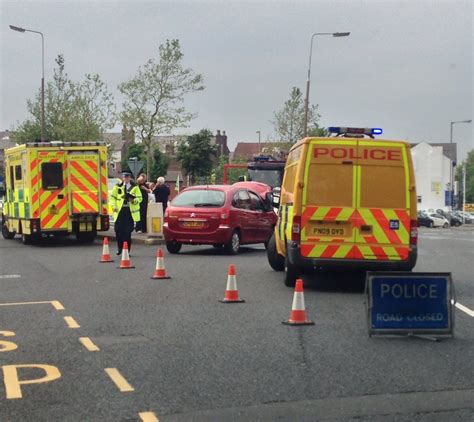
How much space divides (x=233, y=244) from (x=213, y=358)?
11.7 meters

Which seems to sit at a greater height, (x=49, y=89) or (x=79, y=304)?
(x=49, y=89)

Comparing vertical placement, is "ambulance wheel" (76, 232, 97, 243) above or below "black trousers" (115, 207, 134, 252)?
below

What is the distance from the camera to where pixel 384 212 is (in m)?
12.4

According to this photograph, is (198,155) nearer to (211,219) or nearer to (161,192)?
(161,192)

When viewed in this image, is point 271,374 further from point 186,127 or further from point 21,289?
point 186,127

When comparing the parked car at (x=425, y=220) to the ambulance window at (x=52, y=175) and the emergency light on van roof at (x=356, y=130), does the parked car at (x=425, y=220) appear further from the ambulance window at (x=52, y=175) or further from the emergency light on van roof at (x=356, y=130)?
the emergency light on van roof at (x=356, y=130)

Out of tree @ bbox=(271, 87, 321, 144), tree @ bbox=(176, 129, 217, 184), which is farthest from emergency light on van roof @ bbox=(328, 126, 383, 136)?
tree @ bbox=(176, 129, 217, 184)

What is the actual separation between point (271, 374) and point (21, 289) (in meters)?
6.87

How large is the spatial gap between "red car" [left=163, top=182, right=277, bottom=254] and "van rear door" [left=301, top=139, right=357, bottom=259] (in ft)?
21.3

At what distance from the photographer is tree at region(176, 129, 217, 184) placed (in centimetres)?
8488

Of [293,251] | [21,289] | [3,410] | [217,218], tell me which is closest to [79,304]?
[21,289]

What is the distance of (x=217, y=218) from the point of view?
1889 cm

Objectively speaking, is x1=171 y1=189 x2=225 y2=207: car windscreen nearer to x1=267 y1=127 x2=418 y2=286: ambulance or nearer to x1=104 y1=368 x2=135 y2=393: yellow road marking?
x1=267 y1=127 x2=418 y2=286: ambulance

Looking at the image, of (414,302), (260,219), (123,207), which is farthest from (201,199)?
(414,302)
